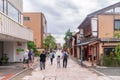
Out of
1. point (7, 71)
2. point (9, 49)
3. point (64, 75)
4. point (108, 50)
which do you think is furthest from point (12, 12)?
point (64, 75)

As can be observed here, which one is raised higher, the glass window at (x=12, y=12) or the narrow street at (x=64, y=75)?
the glass window at (x=12, y=12)

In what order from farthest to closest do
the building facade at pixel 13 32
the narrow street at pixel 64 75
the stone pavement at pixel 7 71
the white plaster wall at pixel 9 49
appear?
the white plaster wall at pixel 9 49 < the building facade at pixel 13 32 < the stone pavement at pixel 7 71 < the narrow street at pixel 64 75

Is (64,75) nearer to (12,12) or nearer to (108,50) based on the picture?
(108,50)

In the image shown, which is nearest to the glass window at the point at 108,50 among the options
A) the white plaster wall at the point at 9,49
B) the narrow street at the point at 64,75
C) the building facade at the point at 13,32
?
the building facade at the point at 13,32

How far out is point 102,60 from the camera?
117ft

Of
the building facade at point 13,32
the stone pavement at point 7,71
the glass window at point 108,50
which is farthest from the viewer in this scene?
the glass window at point 108,50

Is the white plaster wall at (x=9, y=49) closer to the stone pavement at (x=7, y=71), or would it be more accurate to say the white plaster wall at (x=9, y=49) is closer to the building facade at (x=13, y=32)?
the building facade at (x=13, y=32)

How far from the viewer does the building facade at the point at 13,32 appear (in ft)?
97.8

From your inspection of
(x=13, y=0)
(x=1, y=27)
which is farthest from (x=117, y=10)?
(x=1, y=27)

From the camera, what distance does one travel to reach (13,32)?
3039cm

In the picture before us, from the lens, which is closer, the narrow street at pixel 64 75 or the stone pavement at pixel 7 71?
the narrow street at pixel 64 75

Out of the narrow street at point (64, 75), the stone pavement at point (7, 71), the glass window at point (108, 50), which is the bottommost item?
the narrow street at point (64, 75)

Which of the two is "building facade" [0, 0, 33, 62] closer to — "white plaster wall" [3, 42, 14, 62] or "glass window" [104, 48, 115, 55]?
"white plaster wall" [3, 42, 14, 62]

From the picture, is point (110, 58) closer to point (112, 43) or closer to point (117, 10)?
point (112, 43)
